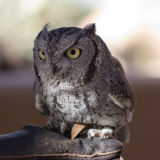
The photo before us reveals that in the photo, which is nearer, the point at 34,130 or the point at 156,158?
the point at 34,130

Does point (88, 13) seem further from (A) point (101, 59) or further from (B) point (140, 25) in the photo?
(A) point (101, 59)

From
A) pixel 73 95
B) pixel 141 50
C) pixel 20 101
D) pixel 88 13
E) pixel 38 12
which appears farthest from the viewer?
pixel 88 13

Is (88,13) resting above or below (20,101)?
above

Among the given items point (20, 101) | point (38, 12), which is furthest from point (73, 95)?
point (38, 12)

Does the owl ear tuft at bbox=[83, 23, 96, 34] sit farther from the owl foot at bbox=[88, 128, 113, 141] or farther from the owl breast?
the owl foot at bbox=[88, 128, 113, 141]

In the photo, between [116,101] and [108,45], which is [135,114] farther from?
[108,45]

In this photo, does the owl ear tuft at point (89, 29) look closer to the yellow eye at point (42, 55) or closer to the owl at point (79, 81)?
the owl at point (79, 81)

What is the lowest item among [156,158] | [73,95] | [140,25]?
[156,158]
